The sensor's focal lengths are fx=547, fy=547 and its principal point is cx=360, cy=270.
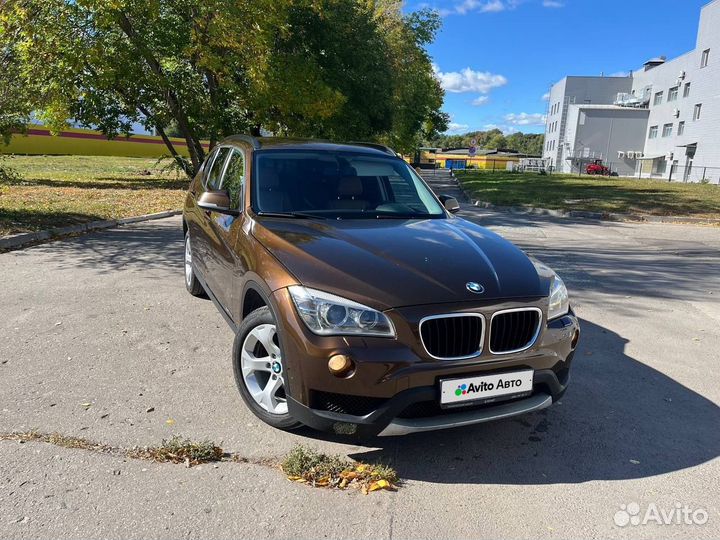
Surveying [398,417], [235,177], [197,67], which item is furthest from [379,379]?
[197,67]

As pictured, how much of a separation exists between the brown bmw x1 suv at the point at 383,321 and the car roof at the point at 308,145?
2.31 feet

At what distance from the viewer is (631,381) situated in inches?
166

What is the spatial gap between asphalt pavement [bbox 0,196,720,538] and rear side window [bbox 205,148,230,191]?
1.24m

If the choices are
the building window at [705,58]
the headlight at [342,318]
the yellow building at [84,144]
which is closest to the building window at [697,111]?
the building window at [705,58]

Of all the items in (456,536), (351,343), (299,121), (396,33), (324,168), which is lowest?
(456,536)

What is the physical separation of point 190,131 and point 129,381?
17089 millimetres

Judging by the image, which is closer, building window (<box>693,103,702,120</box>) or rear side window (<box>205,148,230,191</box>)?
rear side window (<box>205,148,230,191</box>)

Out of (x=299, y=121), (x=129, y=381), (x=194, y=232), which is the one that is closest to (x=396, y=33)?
(x=299, y=121)

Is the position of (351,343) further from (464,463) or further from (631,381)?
(631,381)

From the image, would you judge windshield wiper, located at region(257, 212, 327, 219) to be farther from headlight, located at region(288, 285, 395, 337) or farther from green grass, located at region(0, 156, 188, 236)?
green grass, located at region(0, 156, 188, 236)

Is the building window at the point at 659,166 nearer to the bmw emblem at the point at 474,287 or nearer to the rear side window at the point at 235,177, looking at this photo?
the rear side window at the point at 235,177

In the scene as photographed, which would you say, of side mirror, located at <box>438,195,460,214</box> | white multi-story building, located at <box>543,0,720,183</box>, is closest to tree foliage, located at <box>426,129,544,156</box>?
white multi-story building, located at <box>543,0,720,183</box>

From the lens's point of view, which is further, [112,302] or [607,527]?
[112,302]

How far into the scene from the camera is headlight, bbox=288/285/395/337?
2.71 m
